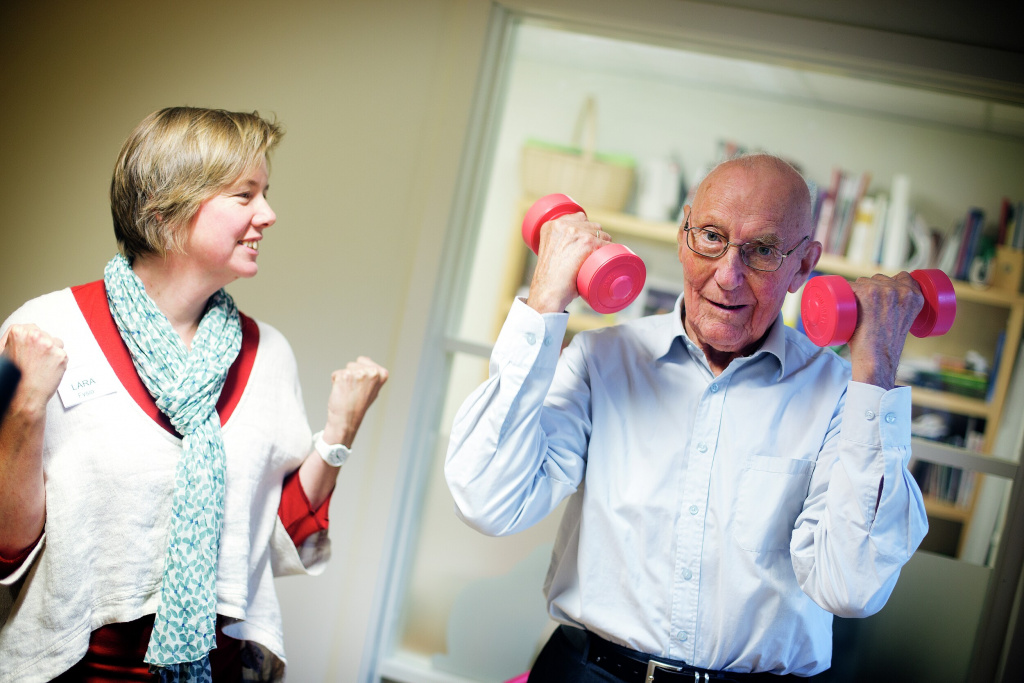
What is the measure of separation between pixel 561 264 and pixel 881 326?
576 mm

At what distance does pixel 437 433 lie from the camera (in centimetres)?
245

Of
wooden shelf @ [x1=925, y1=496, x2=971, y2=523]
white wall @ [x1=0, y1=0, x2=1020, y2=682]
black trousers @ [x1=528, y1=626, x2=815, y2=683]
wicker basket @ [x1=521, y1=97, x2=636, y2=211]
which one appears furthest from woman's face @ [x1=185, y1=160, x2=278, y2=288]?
wooden shelf @ [x1=925, y1=496, x2=971, y2=523]

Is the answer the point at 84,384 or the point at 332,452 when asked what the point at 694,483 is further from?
the point at 84,384

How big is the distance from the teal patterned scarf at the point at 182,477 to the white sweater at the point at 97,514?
1.8 inches

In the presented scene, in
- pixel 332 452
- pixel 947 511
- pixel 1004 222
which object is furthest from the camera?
pixel 1004 222

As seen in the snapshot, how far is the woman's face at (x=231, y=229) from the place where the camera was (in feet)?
4.73

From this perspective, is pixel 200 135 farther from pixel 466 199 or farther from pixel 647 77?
pixel 647 77

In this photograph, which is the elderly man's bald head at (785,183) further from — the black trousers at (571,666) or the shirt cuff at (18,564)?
the shirt cuff at (18,564)

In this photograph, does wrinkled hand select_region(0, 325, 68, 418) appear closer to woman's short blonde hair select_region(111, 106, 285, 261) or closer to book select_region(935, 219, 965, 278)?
woman's short blonde hair select_region(111, 106, 285, 261)

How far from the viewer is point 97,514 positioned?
1363mm

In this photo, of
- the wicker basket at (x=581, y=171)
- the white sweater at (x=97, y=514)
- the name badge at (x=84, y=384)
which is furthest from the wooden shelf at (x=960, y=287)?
the name badge at (x=84, y=384)

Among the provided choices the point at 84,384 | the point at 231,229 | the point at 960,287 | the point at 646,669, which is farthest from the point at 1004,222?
the point at 84,384

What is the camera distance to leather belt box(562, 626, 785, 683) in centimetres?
137

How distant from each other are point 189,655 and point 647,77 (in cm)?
233
